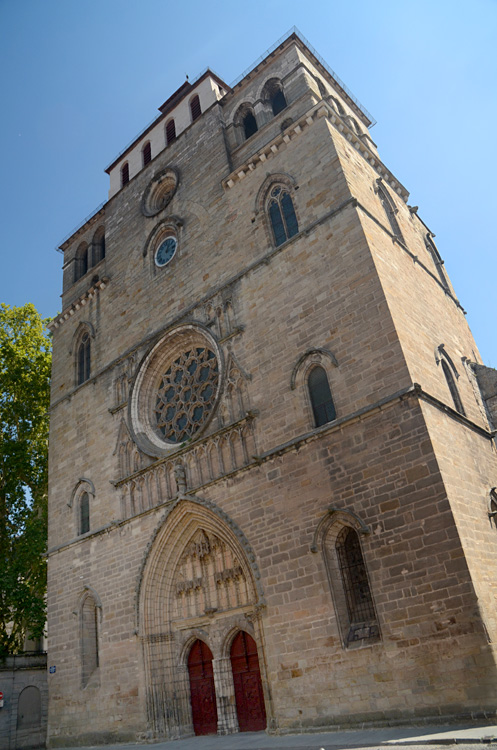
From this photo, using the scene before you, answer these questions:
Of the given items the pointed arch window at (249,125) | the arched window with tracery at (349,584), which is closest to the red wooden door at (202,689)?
the arched window with tracery at (349,584)

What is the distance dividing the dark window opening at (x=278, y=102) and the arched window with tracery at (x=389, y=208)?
147 inches

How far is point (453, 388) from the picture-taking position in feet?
41.3

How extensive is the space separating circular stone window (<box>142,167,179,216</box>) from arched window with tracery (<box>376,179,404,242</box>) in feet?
21.9

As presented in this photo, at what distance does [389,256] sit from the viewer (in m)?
12.6

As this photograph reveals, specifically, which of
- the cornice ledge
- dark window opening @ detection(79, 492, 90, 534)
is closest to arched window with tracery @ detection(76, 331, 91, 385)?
the cornice ledge

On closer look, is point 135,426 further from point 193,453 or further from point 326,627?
point 326,627

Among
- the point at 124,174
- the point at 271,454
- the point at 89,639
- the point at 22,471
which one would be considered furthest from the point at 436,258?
the point at 22,471

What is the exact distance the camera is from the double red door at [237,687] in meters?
11.3

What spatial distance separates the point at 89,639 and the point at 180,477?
16.1ft

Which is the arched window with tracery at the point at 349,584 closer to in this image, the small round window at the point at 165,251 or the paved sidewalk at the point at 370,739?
the paved sidewalk at the point at 370,739

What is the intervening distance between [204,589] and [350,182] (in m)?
9.39

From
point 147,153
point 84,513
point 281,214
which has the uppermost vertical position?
point 147,153

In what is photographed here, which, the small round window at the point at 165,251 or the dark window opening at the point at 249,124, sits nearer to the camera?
the small round window at the point at 165,251

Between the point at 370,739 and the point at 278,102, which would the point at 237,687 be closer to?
the point at 370,739
